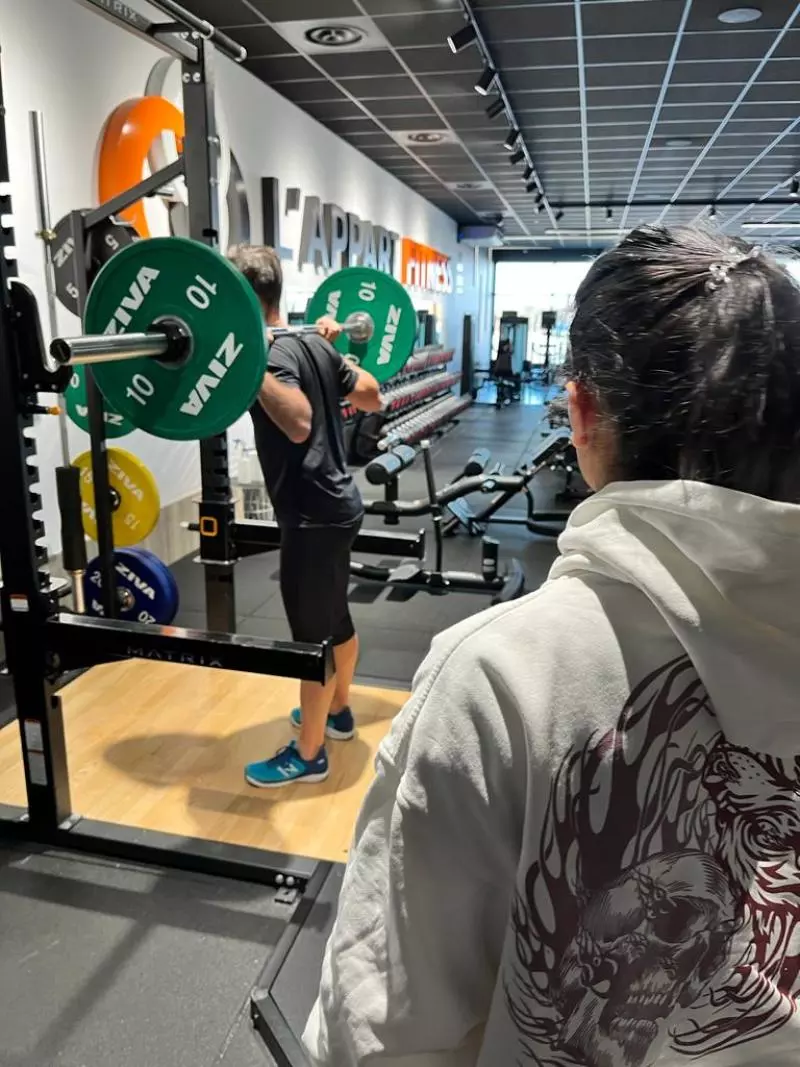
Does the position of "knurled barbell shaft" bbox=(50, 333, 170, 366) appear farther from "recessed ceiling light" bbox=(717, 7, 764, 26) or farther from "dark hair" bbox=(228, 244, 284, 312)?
"recessed ceiling light" bbox=(717, 7, 764, 26)

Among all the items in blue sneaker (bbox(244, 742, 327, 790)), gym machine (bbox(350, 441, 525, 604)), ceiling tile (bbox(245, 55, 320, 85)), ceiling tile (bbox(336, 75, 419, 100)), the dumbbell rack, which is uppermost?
ceiling tile (bbox(336, 75, 419, 100))

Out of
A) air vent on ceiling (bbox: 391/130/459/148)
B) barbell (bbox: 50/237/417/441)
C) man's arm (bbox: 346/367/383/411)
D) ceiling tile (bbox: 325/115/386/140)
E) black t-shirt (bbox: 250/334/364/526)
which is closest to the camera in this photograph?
barbell (bbox: 50/237/417/441)

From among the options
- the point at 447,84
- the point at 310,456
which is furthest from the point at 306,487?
the point at 447,84

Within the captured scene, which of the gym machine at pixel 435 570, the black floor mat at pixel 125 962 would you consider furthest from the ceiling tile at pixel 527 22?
the black floor mat at pixel 125 962

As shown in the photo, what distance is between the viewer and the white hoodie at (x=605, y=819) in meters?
0.55

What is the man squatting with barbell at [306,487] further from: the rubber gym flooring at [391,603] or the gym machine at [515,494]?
the gym machine at [515,494]

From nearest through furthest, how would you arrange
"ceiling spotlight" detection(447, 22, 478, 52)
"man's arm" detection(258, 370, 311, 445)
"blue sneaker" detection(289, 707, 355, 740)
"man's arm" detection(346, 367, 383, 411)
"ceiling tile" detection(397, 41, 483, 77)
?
1. "man's arm" detection(258, 370, 311, 445)
2. "man's arm" detection(346, 367, 383, 411)
3. "blue sneaker" detection(289, 707, 355, 740)
4. "ceiling spotlight" detection(447, 22, 478, 52)
5. "ceiling tile" detection(397, 41, 483, 77)

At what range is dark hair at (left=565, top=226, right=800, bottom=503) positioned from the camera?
0.56m

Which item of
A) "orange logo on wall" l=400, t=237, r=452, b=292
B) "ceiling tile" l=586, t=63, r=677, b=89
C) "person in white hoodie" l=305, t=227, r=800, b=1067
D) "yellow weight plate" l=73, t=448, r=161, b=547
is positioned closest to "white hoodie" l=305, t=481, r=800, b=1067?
"person in white hoodie" l=305, t=227, r=800, b=1067

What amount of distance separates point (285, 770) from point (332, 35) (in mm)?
4130

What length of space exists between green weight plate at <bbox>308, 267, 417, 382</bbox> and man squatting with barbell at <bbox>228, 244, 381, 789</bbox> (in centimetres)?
121

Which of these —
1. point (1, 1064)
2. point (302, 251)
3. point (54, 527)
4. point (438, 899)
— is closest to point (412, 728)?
point (438, 899)

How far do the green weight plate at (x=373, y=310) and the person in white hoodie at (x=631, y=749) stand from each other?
308 centimetres

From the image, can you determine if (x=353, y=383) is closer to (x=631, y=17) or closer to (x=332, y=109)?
(x=631, y=17)
